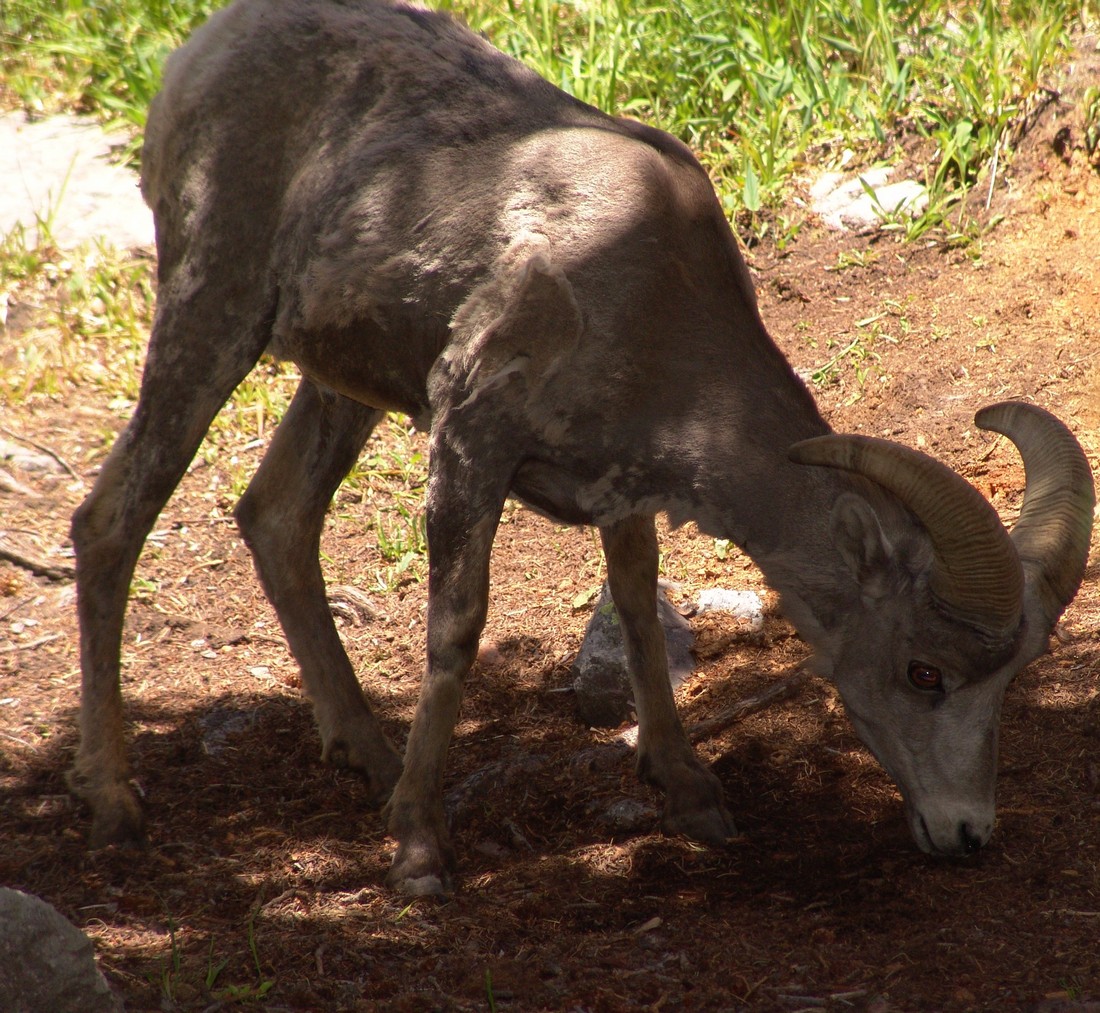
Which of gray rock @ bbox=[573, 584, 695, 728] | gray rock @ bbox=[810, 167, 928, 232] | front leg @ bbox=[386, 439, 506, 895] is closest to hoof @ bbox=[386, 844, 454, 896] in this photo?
front leg @ bbox=[386, 439, 506, 895]

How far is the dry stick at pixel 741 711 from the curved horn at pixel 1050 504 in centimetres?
140

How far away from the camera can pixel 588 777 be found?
4.82 m

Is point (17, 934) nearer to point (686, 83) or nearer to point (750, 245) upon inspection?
point (750, 245)

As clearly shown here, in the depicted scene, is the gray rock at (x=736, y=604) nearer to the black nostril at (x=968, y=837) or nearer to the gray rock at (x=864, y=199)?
the black nostril at (x=968, y=837)

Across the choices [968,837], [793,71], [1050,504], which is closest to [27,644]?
[968,837]

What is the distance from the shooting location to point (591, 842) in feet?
14.6

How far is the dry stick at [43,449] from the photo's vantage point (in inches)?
279

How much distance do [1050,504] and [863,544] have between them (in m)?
0.57

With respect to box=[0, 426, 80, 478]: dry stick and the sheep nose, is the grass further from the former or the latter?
the sheep nose

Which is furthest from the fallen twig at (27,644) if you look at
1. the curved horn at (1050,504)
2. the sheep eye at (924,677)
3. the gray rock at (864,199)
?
the gray rock at (864,199)

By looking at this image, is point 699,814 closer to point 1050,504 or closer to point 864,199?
point 1050,504

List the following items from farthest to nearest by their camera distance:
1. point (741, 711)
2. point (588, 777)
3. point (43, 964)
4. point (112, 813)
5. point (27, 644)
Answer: point (27, 644)
point (741, 711)
point (588, 777)
point (112, 813)
point (43, 964)

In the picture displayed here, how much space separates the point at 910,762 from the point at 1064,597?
69 cm

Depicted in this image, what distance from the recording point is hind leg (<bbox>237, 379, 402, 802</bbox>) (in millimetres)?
5004
